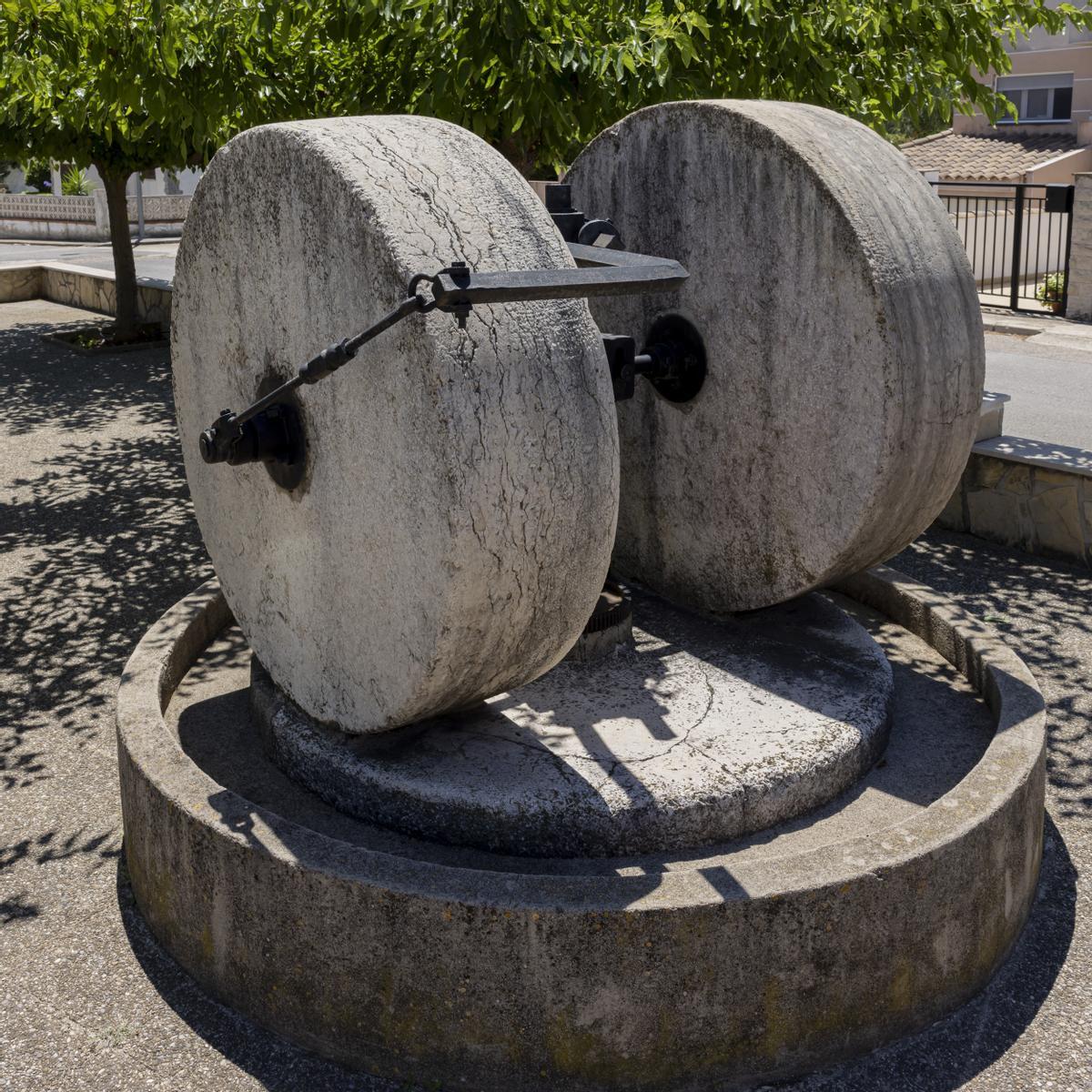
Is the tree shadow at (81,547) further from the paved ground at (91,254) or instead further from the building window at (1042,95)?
the building window at (1042,95)

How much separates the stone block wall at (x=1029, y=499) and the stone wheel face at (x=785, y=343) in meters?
2.64

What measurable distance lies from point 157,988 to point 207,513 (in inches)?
66.6

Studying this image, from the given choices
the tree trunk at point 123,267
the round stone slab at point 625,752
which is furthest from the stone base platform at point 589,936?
the tree trunk at point 123,267

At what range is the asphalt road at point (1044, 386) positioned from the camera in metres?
9.30

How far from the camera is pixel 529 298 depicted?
10.3 feet

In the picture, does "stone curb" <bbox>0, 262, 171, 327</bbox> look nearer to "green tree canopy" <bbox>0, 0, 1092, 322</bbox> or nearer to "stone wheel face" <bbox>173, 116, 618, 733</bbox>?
"green tree canopy" <bbox>0, 0, 1092, 322</bbox>

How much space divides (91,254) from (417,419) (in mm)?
29466

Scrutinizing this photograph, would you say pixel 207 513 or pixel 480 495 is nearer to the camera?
pixel 480 495

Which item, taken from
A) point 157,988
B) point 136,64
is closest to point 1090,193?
point 136,64

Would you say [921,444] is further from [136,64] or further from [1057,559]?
[136,64]

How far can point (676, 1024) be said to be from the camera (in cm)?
319

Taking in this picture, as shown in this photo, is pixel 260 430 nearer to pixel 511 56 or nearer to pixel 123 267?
A: pixel 511 56

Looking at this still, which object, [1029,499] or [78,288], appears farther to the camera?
[78,288]

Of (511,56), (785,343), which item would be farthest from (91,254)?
(785,343)
